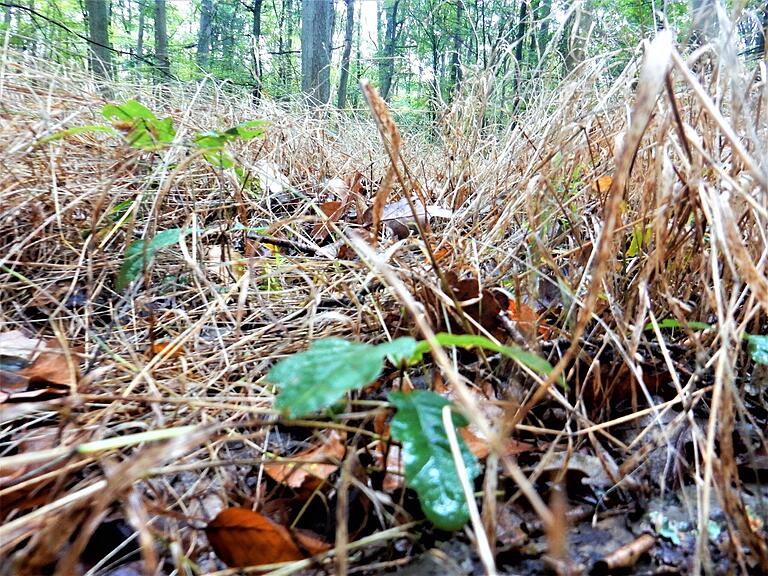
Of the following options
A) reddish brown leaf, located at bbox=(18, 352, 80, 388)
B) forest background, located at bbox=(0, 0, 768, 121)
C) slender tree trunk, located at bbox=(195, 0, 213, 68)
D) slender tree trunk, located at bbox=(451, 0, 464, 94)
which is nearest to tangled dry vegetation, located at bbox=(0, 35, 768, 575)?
reddish brown leaf, located at bbox=(18, 352, 80, 388)

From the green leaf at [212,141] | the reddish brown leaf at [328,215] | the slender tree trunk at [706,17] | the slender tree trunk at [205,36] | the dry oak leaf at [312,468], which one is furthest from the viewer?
the slender tree trunk at [205,36]

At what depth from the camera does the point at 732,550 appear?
0.47 m

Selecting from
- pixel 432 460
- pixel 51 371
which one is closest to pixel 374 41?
pixel 51 371

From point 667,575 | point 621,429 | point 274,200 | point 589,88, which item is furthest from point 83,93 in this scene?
point 667,575

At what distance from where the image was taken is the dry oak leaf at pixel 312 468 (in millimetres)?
579

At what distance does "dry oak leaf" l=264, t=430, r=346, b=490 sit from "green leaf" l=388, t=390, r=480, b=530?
0.44 feet

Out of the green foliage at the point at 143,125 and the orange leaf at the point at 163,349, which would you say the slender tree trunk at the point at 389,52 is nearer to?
the green foliage at the point at 143,125

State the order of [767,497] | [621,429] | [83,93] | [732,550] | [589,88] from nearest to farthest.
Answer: [732,550], [767,497], [621,429], [589,88], [83,93]

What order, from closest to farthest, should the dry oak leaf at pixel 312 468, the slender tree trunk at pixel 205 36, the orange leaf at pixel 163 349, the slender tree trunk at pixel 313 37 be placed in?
the dry oak leaf at pixel 312 468 → the orange leaf at pixel 163 349 → the slender tree trunk at pixel 313 37 → the slender tree trunk at pixel 205 36

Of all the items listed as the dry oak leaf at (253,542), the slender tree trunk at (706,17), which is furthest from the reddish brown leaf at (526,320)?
the slender tree trunk at (706,17)

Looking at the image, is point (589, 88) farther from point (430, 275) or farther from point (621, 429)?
point (621, 429)

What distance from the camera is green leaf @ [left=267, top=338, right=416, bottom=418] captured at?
42cm

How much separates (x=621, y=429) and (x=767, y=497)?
0.57ft

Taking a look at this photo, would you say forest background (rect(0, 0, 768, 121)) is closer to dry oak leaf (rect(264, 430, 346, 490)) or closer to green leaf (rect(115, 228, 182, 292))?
dry oak leaf (rect(264, 430, 346, 490))
